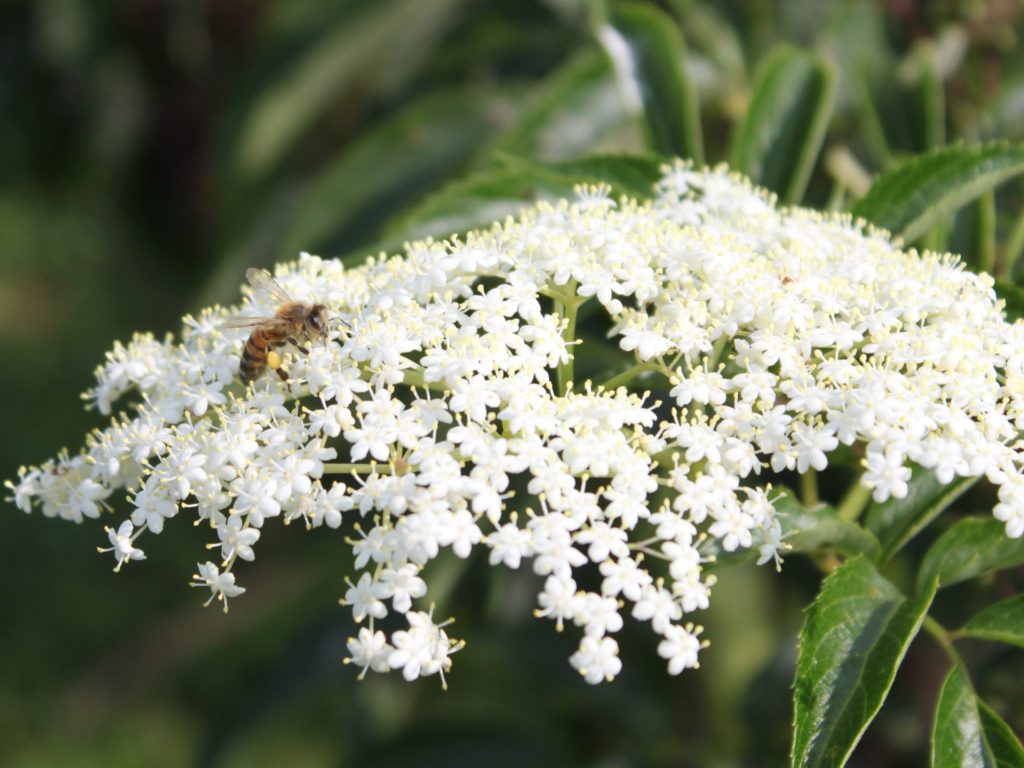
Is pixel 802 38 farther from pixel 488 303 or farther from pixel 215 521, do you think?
pixel 215 521

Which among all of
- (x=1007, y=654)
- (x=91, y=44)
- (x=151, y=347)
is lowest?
(x=1007, y=654)

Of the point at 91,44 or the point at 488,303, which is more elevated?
the point at 91,44

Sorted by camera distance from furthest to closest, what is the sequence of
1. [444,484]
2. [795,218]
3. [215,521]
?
[795,218] → [215,521] → [444,484]

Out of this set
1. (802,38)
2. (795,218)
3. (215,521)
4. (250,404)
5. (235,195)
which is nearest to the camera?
(215,521)

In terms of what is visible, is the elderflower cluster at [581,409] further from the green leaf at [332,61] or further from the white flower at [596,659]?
the green leaf at [332,61]

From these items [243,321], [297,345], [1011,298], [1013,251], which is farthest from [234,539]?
[1013,251]

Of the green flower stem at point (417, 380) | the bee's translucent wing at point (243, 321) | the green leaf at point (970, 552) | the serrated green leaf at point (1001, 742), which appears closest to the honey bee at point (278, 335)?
the bee's translucent wing at point (243, 321)

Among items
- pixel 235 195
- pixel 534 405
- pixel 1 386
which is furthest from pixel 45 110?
pixel 534 405

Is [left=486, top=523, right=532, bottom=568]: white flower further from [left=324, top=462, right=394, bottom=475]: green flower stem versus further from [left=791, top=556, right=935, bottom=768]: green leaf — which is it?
[left=791, top=556, right=935, bottom=768]: green leaf
